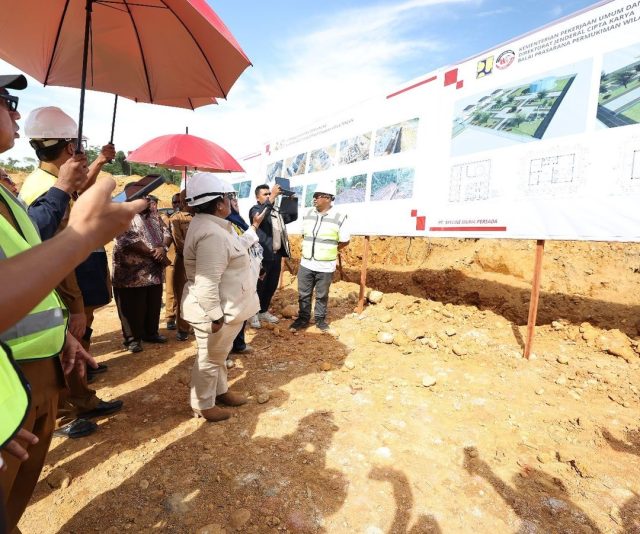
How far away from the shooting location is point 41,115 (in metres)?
2.34

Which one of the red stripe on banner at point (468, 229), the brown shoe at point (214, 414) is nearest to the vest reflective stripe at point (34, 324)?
the brown shoe at point (214, 414)

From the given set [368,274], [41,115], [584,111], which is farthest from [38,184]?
[368,274]

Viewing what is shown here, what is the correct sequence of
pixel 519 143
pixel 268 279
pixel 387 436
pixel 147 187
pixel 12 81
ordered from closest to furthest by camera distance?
pixel 12 81, pixel 147 187, pixel 387 436, pixel 519 143, pixel 268 279

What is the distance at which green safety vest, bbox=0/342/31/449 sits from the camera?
2.52ft

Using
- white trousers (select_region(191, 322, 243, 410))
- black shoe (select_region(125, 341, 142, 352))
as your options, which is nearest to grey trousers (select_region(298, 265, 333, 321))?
black shoe (select_region(125, 341, 142, 352))

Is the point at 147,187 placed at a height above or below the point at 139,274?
above

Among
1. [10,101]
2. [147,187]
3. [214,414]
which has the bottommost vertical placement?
[214,414]

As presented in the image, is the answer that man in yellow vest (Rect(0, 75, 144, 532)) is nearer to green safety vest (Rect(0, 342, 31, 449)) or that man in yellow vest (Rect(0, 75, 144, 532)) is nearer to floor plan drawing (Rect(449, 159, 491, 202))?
green safety vest (Rect(0, 342, 31, 449))

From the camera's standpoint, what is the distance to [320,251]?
16.4ft

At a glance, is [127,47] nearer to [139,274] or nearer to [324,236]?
[139,274]

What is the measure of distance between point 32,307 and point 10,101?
4.13 ft

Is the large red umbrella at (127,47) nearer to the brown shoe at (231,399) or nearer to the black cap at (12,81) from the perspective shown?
the black cap at (12,81)

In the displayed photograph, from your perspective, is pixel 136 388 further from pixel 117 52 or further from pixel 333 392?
pixel 117 52

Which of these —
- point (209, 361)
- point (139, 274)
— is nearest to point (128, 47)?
point (139, 274)
